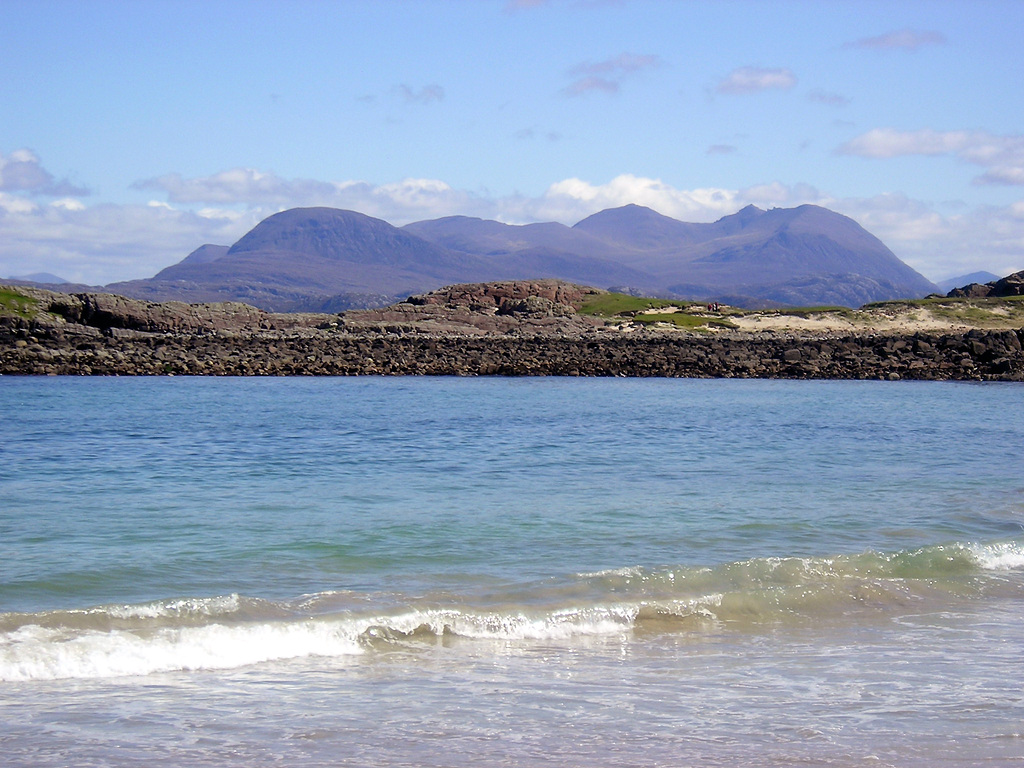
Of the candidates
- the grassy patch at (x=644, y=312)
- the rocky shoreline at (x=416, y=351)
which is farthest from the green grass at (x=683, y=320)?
the rocky shoreline at (x=416, y=351)

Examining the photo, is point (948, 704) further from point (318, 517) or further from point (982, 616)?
point (318, 517)

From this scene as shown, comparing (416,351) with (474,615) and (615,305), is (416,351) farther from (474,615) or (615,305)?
(474,615)

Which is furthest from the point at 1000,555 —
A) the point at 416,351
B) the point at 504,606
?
the point at 416,351

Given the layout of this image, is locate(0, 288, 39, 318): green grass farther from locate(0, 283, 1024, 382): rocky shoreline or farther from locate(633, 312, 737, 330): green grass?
locate(633, 312, 737, 330): green grass

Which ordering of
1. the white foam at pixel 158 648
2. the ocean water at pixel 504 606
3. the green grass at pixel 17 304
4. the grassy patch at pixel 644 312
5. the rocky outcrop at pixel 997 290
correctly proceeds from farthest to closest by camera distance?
the rocky outcrop at pixel 997 290 < the grassy patch at pixel 644 312 < the green grass at pixel 17 304 < the white foam at pixel 158 648 < the ocean water at pixel 504 606

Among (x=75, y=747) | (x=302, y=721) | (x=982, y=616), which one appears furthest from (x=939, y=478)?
(x=75, y=747)

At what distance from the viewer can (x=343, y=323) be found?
59.3m

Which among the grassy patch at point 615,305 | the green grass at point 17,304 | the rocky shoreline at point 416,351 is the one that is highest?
the grassy patch at point 615,305

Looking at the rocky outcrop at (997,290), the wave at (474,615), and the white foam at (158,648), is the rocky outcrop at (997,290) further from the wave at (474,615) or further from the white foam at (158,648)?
the white foam at (158,648)

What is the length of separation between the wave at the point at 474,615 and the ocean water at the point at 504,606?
0.03m

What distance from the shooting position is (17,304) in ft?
166

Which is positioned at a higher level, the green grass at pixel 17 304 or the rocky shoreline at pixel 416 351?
the green grass at pixel 17 304

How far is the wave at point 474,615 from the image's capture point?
24.6 ft

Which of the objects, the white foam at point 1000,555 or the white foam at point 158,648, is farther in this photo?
the white foam at point 1000,555
